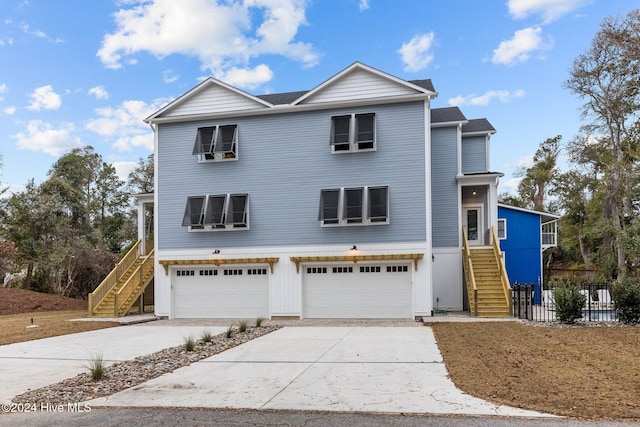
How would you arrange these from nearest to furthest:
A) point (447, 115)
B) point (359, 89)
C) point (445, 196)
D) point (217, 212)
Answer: point (359, 89) → point (217, 212) → point (445, 196) → point (447, 115)

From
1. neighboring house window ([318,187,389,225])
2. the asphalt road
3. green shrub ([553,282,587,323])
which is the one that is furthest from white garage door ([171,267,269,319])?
the asphalt road

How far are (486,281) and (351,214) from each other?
516 centimetres

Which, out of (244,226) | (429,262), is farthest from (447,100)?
(244,226)

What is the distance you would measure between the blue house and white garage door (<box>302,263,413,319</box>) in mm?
6716

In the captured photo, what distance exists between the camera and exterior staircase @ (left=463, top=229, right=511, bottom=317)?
588 inches

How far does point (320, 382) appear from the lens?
6.82 metres

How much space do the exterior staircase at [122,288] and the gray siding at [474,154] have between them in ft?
44.3

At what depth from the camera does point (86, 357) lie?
9.49 metres

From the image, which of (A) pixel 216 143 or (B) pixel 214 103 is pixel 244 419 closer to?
(A) pixel 216 143

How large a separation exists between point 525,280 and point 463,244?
15.0 ft

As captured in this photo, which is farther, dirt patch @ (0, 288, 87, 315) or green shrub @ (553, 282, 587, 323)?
dirt patch @ (0, 288, 87, 315)

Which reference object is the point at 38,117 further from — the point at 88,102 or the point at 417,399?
the point at 417,399

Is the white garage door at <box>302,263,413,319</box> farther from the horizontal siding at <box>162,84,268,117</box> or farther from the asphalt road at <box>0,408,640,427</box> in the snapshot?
the asphalt road at <box>0,408,640,427</box>

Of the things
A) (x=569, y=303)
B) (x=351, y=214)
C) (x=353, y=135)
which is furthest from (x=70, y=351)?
(x=569, y=303)
